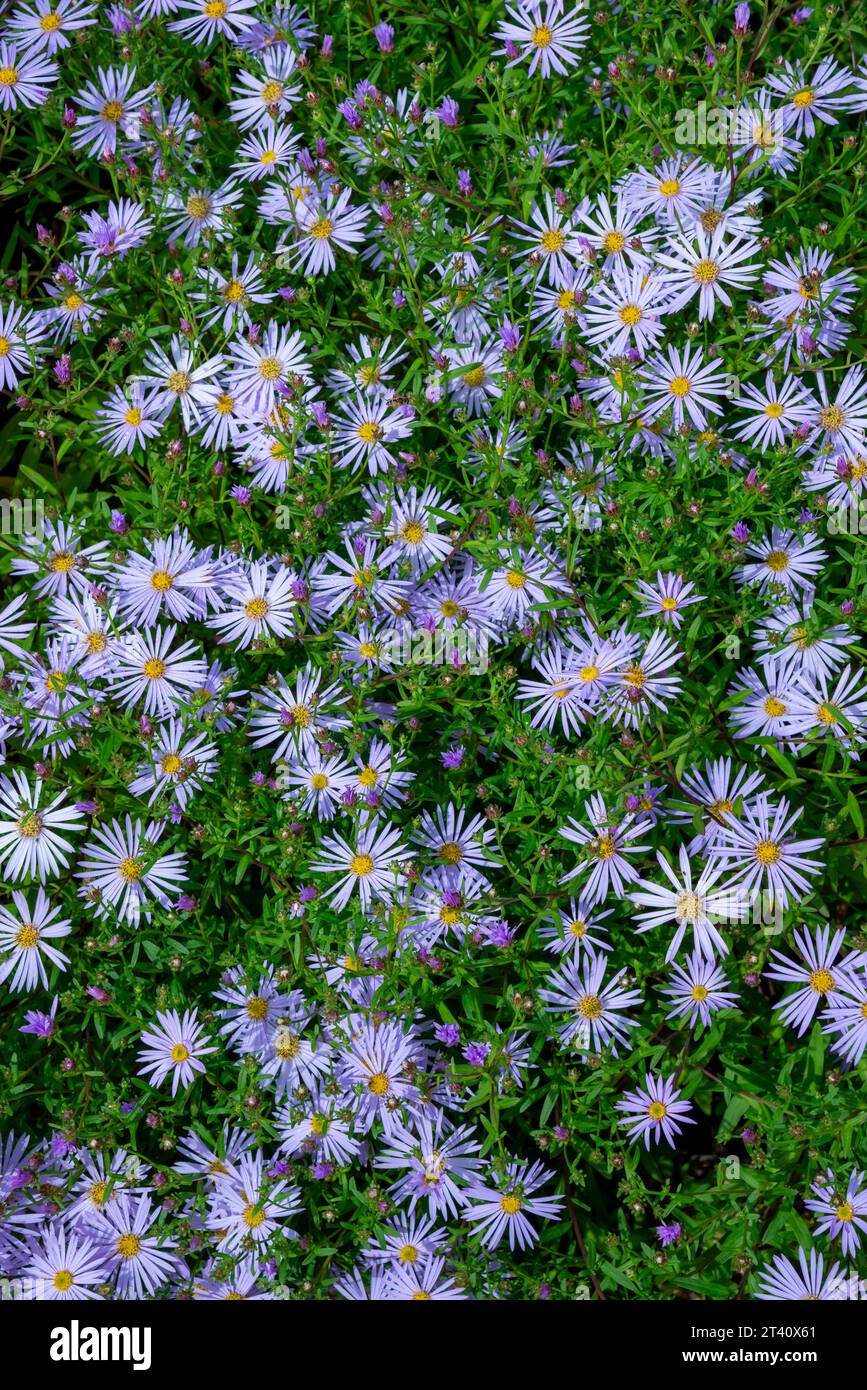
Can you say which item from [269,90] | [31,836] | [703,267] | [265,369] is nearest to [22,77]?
[269,90]

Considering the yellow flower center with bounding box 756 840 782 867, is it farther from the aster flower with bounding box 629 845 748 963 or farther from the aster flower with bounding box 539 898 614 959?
the aster flower with bounding box 539 898 614 959

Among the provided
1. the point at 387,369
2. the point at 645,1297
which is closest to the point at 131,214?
the point at 387,369

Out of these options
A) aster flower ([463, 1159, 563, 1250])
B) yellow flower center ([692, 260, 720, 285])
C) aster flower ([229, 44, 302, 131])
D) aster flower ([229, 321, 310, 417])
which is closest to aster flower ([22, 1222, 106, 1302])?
aster flower ([463, 1159, 563, 1250])

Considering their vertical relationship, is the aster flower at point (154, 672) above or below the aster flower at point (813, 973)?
above

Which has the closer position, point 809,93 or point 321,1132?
point 321,1132

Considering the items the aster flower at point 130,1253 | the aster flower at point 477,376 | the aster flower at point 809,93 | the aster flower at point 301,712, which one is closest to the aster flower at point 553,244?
the aster flower at point 477,376

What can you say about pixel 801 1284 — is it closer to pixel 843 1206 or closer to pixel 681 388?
pixel 843 1206

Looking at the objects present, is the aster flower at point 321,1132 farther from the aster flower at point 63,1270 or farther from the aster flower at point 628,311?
the aster flower at point 628,311
